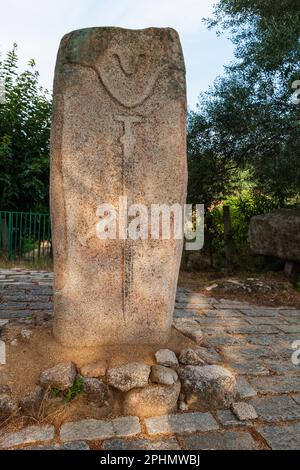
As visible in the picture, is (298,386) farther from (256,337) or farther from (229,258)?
(229,258)

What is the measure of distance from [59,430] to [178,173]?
6.92 feet

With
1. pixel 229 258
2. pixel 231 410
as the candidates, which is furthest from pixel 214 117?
pixel 231 410

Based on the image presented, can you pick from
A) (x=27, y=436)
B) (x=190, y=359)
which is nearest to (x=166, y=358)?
(x=190, y=359)

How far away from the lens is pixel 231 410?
2777 mm

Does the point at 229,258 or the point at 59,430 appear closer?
the point at 59,430

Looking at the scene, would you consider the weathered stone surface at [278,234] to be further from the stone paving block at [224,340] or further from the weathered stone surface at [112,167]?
the weathered stone surface at [112,167]

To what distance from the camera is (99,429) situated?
2.50 metres

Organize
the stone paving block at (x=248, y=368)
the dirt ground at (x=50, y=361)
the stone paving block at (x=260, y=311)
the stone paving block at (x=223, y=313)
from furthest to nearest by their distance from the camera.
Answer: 1. the stone paving block at (x=260, y=311)
2. the stone paving block at (x=223, y=313)
3. the stone paving block at (x=248, y=368)
4. the dirt ground at (x=50, y=361)

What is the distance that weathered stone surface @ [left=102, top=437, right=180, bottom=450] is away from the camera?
233 cm

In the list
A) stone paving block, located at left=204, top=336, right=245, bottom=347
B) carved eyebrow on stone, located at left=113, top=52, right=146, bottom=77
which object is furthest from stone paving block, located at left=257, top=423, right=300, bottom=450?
carved eyebrow on stone, located at left=113, top=52, right=146, bottom=77

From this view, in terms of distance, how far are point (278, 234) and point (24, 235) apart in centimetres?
656

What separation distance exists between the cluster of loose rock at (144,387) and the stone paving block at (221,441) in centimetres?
22

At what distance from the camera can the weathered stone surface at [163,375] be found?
280 cm

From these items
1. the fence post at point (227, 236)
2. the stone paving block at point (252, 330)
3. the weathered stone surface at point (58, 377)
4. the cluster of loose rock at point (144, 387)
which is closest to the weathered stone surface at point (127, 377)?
the cluster of loose rock at point (144, 387)
